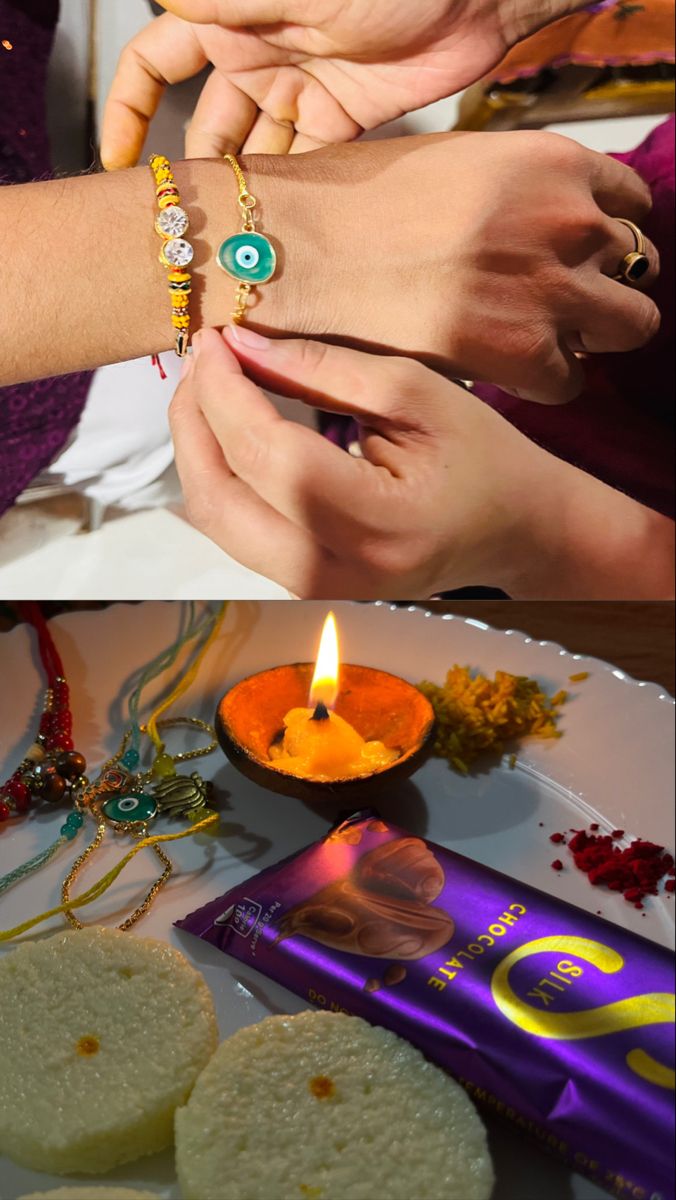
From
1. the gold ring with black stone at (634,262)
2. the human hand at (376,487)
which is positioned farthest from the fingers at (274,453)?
the gold ring with black stone at (634,262)

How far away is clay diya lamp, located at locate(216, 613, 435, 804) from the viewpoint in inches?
13.9

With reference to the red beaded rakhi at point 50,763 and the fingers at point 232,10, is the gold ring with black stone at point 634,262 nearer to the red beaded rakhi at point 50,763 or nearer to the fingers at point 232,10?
the fingers at point 232,10

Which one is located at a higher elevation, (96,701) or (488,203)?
(488,203)

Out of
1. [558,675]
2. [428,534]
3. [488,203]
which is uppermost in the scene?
[488,203]

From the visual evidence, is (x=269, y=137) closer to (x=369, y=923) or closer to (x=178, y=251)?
(x=178, y=251)

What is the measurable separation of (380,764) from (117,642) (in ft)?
0.57

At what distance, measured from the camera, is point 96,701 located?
1.48 ft

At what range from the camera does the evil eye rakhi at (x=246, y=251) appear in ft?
1.01

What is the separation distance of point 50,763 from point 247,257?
0.70 feet

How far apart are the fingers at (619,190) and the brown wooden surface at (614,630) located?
20 cm

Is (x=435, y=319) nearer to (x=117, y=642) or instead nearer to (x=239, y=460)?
(x=239, y=460)

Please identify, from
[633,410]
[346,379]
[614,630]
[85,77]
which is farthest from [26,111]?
[614,630]

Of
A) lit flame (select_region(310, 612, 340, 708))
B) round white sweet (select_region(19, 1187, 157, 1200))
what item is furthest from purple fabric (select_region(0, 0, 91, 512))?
round white sweet (select_region(19, 1187, 157, 1200))

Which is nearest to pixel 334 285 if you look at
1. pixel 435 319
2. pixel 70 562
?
pixel 435 319
